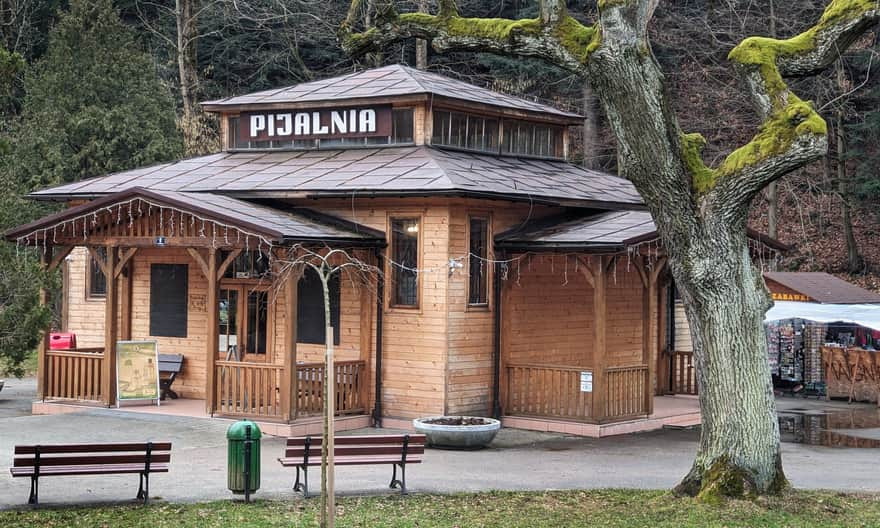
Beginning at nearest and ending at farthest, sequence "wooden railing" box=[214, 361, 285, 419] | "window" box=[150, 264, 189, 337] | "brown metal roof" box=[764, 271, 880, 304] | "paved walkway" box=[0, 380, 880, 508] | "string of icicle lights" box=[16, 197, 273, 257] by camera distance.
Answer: "paved walkway" box=[0, 380, 880, 508]
"string of icicle lights" box=[16, 197, 273, 257]
"wooden railing" box=[214, 361, 285, 419]
"window" box=[150, 264, 189, 337]
"brown metal roof" box=[764, 271, 880, 304]

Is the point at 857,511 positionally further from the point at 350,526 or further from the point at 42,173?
the point at 42,173

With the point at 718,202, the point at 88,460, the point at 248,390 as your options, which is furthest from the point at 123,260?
the point at 718,202

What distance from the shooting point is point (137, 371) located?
22.4m

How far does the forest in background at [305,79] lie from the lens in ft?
110

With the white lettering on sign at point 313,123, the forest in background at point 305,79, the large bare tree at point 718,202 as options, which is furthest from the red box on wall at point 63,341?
the large bare tree at point 718,202

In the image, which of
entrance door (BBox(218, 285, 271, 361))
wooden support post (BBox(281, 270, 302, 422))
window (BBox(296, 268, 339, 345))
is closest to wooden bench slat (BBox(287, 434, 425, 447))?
wooden support post (BBox(281, 270, 302, 422))

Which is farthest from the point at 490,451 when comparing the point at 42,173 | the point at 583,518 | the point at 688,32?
the point at 688,32

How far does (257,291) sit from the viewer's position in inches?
907

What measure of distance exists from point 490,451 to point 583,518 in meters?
5.67

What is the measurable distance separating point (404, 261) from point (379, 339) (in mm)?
1414

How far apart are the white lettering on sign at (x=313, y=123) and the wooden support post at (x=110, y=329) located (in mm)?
4566

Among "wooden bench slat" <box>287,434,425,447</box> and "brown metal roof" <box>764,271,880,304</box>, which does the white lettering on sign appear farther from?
"brown metal roof" <box>764,271,880,304</box>

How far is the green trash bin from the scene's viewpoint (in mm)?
14242

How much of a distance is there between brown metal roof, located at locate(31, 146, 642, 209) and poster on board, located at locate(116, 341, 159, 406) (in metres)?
2.97
